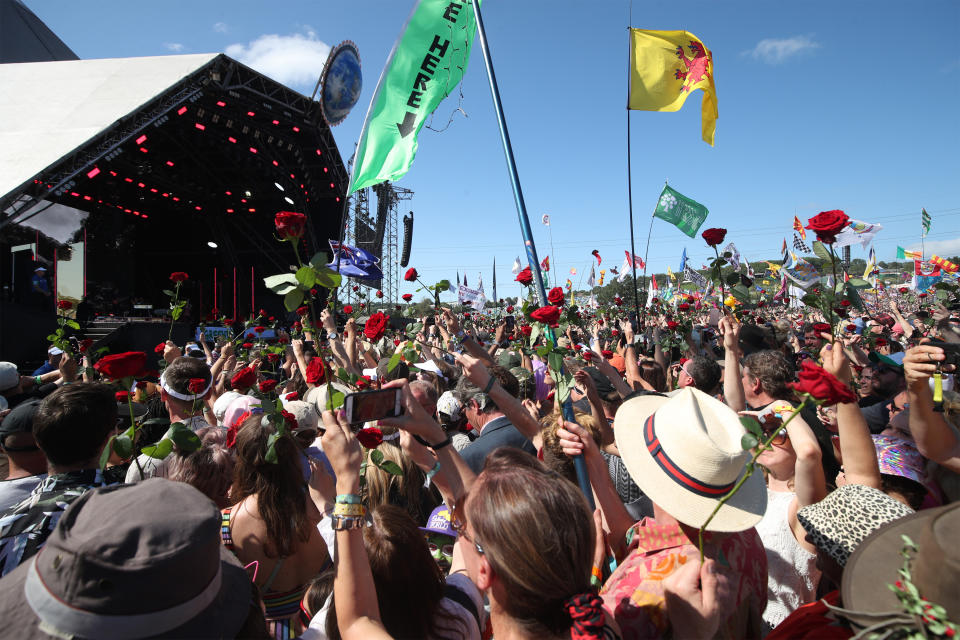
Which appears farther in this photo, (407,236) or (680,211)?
(407,236)

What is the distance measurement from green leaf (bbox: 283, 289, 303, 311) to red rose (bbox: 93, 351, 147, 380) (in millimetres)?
975

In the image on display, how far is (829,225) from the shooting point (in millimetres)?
2275

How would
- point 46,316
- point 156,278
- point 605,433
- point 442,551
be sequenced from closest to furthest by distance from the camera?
1. point 442,551
2. point 605,433
3. point 46,316
4. point 156,278

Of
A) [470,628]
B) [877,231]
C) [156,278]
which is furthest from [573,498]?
[156,278]

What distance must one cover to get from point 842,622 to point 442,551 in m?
1.60

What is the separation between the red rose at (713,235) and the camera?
354cm

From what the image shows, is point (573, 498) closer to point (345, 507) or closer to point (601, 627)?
point (601, 627)

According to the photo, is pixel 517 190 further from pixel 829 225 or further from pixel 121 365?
pixel 121 365

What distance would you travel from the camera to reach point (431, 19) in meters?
3.25

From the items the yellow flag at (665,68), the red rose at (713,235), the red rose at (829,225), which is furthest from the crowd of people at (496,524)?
the yellow flag at (665,68)

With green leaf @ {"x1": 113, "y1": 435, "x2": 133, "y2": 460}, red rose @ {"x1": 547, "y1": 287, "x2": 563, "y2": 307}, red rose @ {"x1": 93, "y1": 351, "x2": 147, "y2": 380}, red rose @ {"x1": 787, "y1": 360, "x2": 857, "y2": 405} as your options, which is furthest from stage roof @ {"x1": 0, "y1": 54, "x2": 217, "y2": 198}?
red rose @ {"x1": 787, "y1": 360, "x2": 857, "y2": 405}

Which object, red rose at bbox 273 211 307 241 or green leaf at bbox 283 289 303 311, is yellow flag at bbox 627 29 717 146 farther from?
green leaf at bbox 283 289 303 311

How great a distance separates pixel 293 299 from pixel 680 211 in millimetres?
7570

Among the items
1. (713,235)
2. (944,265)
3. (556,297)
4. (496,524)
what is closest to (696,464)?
(496,524)
